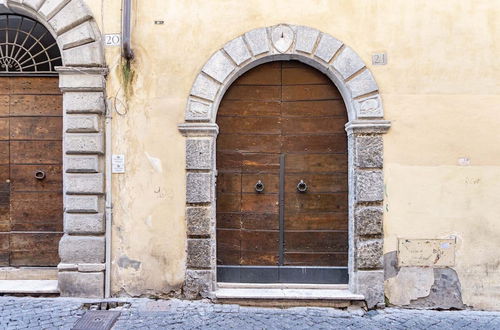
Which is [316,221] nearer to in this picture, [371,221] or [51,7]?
[371,221]

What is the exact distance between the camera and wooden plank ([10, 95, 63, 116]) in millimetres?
4473

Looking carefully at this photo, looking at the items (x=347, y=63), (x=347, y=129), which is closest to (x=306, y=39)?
(x=347, y=63)

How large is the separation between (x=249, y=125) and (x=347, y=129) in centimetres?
119

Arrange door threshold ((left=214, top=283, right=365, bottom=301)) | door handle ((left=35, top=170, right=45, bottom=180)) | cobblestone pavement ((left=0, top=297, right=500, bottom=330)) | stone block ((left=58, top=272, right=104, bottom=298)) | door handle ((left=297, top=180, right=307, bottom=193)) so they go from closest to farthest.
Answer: cobblestone pavement ((left=0, top=297, right=500, bottom=330)) < door threshold ((left=214, top=283, right=365, bottom=301)) < stone block ((left=58, top=272, right=104, bottom=298)) < door handle ((left=297, top=180, right=307, bottom=193)) < door handle ((left=35, top=170, right=45, bottom=180))

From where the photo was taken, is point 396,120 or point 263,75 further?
point 263,75

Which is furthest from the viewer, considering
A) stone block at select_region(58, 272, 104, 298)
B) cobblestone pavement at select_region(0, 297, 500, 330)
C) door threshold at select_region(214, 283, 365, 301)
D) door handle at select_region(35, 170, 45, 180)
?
door handle at select_region(35, 170, 45, 180)

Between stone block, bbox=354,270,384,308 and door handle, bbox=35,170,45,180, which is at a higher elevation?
door handle, bbox=35,170,45,180

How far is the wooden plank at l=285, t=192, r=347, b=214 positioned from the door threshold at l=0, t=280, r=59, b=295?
3.00 m

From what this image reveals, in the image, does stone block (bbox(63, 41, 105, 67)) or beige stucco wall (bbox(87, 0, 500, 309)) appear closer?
beige stucco wall (bbox(87, 0, 500, 309))

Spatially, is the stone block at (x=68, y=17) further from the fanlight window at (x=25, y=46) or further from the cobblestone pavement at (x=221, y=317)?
the cobblestone pavement at (x=221, y=317)

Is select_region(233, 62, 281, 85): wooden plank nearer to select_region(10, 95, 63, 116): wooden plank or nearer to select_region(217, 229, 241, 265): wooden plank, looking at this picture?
select_region(217, 229, 241, 265): wooden plank

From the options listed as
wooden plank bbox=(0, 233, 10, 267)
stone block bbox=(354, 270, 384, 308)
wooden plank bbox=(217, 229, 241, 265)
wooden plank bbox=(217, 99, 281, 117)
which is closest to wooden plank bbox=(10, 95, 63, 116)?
wooden plank bbox=(0, 233, 10, 267)

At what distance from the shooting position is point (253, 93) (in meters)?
4.37

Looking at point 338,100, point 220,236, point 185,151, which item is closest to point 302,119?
point 338,100
